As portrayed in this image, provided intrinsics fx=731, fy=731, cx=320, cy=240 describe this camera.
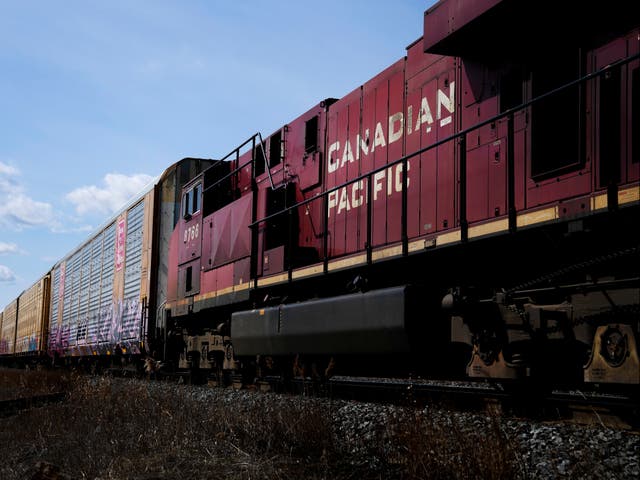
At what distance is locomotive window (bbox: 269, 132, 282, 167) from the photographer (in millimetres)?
10505

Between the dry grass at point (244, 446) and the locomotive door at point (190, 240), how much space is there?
5423 mm

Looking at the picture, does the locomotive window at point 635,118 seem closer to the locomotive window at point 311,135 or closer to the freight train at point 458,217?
the freight train at point 458,217

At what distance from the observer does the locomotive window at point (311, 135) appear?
381 inches

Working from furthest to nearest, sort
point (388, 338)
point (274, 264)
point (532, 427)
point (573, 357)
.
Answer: point (274, 264) < point (388, 338) < point (573, 357) < point (532, 427)

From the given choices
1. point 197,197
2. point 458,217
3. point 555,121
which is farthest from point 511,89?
point 197,197

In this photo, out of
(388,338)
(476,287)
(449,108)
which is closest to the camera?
(476,287)

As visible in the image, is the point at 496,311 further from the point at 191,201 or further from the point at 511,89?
the point at 191,201

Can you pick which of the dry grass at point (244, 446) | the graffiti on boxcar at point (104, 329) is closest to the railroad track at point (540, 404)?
the dry grass at point (244, 446)

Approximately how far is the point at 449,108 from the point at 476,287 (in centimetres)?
197

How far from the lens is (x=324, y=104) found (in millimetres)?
9539

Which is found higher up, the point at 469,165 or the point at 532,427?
the point at 469,165

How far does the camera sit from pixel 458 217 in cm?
656

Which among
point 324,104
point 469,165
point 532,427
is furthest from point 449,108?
point 532,427

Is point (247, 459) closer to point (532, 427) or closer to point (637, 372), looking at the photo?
point (532, 427)
